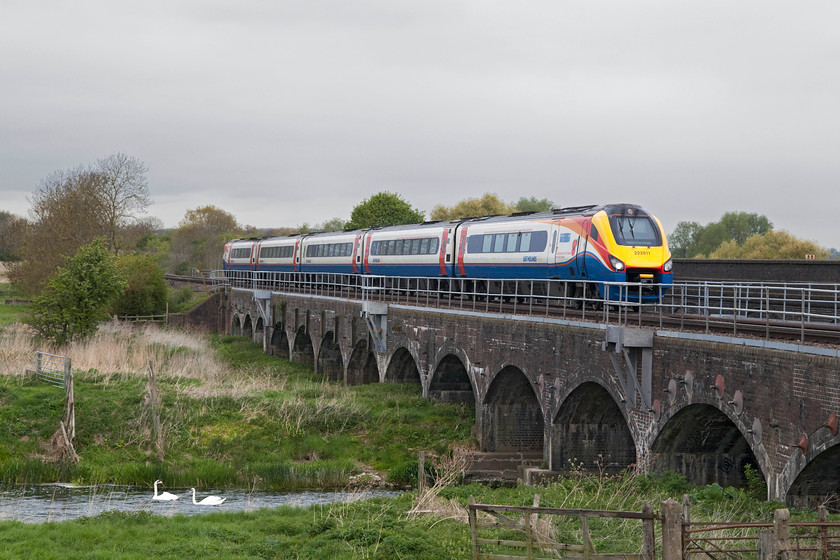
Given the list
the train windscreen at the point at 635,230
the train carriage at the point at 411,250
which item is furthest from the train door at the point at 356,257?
the train windscreen at the point at 635,230

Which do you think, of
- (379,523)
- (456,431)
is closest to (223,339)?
(456,431)

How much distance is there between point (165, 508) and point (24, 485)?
16.7ft

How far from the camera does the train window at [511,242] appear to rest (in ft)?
94.9

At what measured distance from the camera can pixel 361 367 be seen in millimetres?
38188

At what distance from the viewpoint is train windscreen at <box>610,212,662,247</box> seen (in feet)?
80.3

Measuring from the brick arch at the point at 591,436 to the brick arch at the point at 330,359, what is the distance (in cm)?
2184

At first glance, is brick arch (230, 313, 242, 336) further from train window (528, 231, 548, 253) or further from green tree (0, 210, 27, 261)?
train window (528, 231, 548, 253)

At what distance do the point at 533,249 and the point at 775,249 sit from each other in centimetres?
3244

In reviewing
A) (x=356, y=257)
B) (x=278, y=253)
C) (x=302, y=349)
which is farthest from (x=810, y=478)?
(x=278, y=253)

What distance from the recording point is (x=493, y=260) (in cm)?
3034

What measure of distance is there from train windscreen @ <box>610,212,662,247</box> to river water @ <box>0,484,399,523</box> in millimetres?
8919

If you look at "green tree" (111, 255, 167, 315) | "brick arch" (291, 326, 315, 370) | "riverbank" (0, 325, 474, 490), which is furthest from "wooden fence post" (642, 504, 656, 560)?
"green tree" (111, 255, 167, 315)

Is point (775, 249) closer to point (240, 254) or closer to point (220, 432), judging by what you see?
point (240, 254)

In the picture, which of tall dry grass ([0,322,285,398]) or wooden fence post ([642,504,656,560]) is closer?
wooden fence post ([642,504,656,560])
